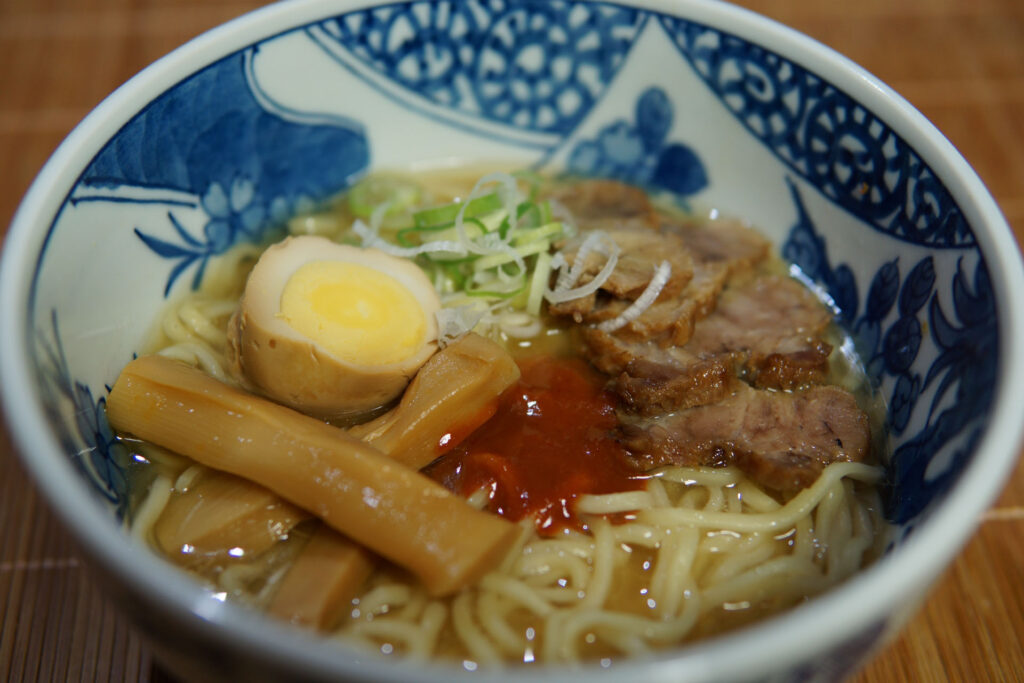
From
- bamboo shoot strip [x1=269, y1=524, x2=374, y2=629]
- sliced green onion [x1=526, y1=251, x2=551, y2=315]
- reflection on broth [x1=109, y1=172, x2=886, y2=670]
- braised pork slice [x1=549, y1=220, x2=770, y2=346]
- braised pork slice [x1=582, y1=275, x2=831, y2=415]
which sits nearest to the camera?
bamboo shoot strip [x1=269, y1=524, x2=374, y2=629]

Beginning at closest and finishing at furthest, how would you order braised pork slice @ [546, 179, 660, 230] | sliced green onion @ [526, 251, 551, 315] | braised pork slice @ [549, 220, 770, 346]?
braised pork slice @ [549, 220, 770, 346]
sliced green onion @ [526, 251, 551, 315]
braised pork slice @ [546, 179, 660, 230]

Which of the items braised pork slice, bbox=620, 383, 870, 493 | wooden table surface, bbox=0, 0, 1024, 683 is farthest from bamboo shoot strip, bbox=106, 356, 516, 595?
braised pork slice, bbox=620, 383, 870, 493

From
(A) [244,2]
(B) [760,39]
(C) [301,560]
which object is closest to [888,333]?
(B) [760,39]

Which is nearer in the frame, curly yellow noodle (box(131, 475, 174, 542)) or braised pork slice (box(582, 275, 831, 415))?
curly yellow noodle (box(131, 475, 174, 542))

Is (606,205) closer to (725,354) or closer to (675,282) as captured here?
(675,282)

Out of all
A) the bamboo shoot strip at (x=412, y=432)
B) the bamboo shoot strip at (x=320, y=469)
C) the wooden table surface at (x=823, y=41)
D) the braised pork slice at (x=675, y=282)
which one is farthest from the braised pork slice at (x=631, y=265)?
the wooden table surface at (x=823, y=41)

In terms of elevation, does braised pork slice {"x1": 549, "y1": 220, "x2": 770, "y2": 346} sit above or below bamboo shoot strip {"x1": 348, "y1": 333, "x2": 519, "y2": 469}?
above

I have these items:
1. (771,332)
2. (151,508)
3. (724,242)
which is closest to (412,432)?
(151,508)

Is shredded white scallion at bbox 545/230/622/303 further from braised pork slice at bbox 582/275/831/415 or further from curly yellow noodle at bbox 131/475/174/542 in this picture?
curly yellow noodle at bbox 131/475/174/542
